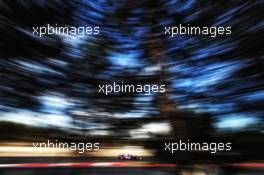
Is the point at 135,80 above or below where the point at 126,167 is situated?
above

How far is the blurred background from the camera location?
146 centimetres

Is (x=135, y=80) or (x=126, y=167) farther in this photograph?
(x=126, y=167)

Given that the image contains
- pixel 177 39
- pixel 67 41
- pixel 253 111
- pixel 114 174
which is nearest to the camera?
pixel 253 111

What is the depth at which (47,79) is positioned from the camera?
1.64 m

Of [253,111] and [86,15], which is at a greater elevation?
[86,15]

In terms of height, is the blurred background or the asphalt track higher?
the blurred background

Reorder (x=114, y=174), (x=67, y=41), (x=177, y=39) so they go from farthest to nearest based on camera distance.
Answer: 1. (x=114, y=174)
2. (x=67, y=41)
3. (x=177, y=39)

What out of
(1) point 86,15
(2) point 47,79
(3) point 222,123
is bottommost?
(3) point 222,123

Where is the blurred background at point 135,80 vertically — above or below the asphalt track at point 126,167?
above

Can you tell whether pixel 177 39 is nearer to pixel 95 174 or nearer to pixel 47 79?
pixel 47 79

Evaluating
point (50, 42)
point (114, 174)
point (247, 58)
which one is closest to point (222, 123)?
point (247, 58)

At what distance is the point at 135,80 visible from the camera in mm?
1576

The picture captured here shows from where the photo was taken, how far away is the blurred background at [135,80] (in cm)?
146

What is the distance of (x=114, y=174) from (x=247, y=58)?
3.15ft
